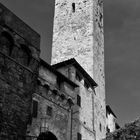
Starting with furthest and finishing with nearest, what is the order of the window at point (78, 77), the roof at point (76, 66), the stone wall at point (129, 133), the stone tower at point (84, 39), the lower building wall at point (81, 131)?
the stone tower at point (84, 39)
the window at point (78, 77)
the roof at point (76, 66)
the lower building wall at point (81, 131)
the stone wall at point (129, 133)

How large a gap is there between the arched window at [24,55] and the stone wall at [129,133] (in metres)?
7.20

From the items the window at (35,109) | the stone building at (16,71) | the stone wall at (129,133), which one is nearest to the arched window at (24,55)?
the stone building at (16,71)

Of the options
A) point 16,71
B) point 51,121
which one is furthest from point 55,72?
point 16,71

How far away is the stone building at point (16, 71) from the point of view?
15.1 meters

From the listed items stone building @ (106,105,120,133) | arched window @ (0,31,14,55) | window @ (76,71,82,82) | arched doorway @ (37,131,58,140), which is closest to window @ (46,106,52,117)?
arched doorway @ (37,131,58,140)

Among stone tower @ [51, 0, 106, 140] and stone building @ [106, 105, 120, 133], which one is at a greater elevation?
stone tower @ [51, 0, 106, 140]

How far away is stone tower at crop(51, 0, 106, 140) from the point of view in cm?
2736

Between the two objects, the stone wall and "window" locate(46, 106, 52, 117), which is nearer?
the stone wall

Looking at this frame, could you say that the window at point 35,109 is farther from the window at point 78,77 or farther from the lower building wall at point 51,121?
the window at point 78,77

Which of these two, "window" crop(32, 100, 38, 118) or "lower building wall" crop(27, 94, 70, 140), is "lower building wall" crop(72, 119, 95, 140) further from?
"window" crop(32, 100, 38, 118)

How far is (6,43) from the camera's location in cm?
1616

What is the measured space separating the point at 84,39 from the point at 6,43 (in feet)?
44.3

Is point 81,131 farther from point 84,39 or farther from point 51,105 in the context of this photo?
point 84,39

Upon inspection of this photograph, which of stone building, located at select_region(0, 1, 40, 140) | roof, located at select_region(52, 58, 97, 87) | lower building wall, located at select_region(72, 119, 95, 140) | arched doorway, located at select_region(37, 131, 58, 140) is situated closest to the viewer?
stone building, located at select_region(0, 1, 40, 140)
